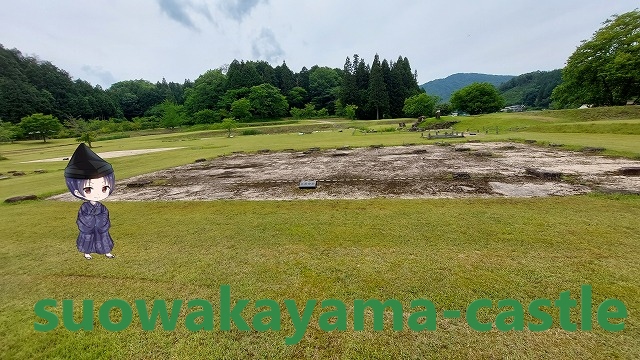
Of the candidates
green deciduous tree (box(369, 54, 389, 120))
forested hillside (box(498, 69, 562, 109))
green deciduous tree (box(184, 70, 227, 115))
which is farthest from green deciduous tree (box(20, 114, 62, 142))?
forested hillside (box(498, 69, 562, 109))

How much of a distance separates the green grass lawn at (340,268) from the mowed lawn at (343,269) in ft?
0.07

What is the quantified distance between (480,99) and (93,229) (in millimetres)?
73643

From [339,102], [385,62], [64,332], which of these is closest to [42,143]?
[339,102]

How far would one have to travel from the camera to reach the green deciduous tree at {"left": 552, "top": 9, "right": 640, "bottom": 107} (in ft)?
124

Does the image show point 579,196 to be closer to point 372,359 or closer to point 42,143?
point 372,359

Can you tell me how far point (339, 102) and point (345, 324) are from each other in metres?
76.9

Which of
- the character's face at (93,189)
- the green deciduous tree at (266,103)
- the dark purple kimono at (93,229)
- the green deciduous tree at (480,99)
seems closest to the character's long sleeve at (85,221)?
the dark purple kimono at (93,229)

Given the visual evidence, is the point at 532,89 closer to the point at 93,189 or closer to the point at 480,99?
the point at 480,99

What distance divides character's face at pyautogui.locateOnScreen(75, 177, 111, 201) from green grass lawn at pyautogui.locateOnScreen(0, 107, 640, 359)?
207 centimetres

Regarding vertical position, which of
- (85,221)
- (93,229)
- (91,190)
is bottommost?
(93,229)

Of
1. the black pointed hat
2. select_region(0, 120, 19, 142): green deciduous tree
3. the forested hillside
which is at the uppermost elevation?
the forested hillside

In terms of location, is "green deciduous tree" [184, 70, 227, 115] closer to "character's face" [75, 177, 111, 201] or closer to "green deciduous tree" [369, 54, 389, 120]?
"green deciduous tree" [369, 54, 389, 120]

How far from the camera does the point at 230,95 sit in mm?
80750

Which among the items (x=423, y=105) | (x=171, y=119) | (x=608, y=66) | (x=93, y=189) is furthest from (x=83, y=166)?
(x=171, y=119)
